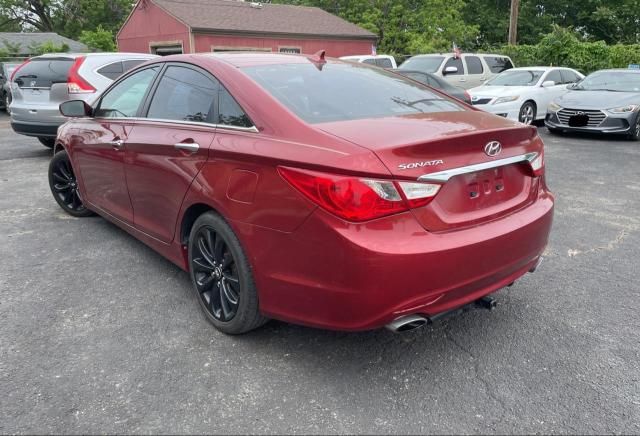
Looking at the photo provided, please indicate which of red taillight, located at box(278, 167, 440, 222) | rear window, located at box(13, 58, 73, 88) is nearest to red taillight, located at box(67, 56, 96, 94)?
rear window, located at box(13, 58, 73, 88)

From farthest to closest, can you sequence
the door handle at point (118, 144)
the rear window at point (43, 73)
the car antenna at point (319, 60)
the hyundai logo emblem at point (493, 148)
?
the rear window at point (43, 73), the door handle at point (118, 144), the car antenna at point (319, 60), the hyundai logo emblem at point (493, 148)

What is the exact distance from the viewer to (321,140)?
233cm

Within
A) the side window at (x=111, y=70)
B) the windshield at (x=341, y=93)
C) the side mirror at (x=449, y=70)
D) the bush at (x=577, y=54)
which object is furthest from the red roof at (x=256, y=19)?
the windshield at (x=341, y=93)

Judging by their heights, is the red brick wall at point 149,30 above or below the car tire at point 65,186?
above

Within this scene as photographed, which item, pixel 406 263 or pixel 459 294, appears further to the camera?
pixel 459 294

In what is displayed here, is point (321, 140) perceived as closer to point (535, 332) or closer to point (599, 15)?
point (535, 332)

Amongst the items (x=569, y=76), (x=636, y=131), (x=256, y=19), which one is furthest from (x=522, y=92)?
(x=256, y=19)

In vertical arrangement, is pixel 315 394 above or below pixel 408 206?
below

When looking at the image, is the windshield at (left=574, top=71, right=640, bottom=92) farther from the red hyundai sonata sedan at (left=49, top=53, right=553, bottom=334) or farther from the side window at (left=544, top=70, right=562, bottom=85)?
the red hyundai sonata sedan at (left=49, top=53, right=553, bottom=334)

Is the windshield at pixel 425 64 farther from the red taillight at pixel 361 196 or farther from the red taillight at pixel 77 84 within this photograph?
the red taillight at pixel 361 196

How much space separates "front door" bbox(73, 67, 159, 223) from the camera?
149 inches

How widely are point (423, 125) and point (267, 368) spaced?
4.84ft

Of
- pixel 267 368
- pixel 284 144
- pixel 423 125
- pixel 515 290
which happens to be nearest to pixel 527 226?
pixel 423 125

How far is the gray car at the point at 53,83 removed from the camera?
779cm
